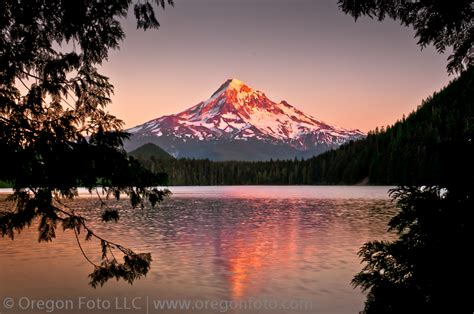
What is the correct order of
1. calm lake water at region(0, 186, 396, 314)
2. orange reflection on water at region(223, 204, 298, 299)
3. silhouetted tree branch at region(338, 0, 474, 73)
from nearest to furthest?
silhouetted tree branch at region(338, 0, 474, 73) → calm lake water at region(0, 186, 396, 314) → orange reflection on water at region(223, 204, 298, 299)

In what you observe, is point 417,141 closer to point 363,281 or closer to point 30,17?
point 363,281

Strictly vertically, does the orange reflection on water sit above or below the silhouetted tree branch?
below

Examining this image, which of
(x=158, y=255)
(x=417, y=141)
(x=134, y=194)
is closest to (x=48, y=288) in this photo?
(x=158, y=255)

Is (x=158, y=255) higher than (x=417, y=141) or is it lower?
lower

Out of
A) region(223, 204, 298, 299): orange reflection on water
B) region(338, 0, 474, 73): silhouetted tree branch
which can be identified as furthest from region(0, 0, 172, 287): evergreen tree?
region(223, 204, 298, 299): orange reflection on water

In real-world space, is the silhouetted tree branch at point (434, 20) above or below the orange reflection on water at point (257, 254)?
above

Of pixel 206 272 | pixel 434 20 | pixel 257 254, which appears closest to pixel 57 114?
pixel 434 20

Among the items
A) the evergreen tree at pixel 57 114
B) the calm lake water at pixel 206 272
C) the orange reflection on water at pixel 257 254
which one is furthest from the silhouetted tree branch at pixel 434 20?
the orange reflection on water at pixel 257 254

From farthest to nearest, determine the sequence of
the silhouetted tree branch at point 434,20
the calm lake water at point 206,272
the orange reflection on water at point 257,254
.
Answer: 1. the orange reflection on water at point 257,254
2. the calm lake water at point 206,272
3. the silhouetted tree branch at point 434,20

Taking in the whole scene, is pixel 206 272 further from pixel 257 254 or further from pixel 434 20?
pixel 434 20

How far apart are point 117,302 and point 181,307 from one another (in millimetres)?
2695

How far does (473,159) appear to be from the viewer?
8.23 m

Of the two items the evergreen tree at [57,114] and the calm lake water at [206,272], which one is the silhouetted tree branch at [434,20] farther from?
the calm lake water at [206,272]

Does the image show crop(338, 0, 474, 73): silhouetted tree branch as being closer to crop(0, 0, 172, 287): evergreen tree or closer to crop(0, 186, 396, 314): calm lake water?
crop(0, 0, 172, 287): evergreen tree
